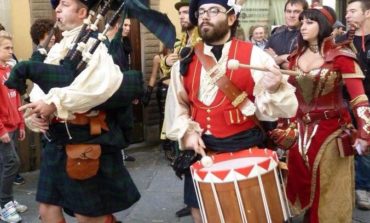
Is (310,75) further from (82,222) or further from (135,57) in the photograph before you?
(135,57)

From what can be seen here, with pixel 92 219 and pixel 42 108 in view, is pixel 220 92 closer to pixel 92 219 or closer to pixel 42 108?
pixel 42 108

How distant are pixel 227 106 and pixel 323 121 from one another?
1003mm

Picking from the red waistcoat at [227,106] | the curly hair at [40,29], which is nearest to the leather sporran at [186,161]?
the red waistcoat at [227,106]

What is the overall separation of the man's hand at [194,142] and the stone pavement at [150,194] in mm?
1802

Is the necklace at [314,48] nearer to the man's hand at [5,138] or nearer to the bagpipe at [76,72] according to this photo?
the bagpipe at [76,72]

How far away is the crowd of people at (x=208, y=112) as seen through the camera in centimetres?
343

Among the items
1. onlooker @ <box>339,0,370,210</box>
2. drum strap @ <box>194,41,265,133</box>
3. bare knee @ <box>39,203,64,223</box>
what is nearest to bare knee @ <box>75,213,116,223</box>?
bare knee @ <box>39,203,64,223</box>

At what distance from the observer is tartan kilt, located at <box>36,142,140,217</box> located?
146 inches

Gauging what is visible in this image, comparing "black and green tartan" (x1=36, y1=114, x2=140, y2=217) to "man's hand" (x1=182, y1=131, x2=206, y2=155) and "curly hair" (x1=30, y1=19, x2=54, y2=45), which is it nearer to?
"man's hand" (x1=182, y1=131, x2=206, y2=155)

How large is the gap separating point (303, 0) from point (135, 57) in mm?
2978

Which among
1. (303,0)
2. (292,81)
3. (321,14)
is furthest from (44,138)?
(303,0)

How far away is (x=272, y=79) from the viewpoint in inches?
124

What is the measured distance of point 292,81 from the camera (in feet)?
13.8

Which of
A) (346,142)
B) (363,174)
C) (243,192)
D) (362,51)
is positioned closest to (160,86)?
(362,51)
